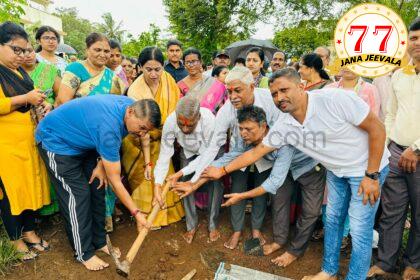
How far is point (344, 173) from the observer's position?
236 cm

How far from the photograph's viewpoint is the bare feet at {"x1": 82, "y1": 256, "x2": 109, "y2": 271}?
2.85 m

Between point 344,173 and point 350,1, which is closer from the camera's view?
point 344,173

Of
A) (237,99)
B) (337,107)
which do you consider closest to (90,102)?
(237,99)

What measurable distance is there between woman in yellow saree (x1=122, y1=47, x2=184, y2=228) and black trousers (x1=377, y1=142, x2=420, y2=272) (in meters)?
Result: 2.09

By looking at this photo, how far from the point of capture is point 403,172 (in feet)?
8.38

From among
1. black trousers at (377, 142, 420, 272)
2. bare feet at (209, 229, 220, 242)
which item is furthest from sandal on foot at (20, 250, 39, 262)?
black trousers at (377, 142, 420, 272)

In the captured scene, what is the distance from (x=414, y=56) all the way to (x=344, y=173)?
1075 millimetres

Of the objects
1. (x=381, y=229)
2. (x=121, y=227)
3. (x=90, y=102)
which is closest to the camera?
(x=90, y=102)

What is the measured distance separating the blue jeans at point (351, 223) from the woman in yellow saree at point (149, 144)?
1.72 m

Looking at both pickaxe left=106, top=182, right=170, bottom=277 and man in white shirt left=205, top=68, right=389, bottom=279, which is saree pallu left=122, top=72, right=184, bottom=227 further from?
man in white shirt left=205, top=68, right=389, bottom=279

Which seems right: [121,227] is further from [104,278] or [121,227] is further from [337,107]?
[337,107]

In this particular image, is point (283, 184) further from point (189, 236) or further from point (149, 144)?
point (149, 144)

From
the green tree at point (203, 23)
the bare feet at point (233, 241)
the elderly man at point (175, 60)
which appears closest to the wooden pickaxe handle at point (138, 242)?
the bare feet at point (233, 241)

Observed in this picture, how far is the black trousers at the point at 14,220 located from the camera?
2.75 metres
